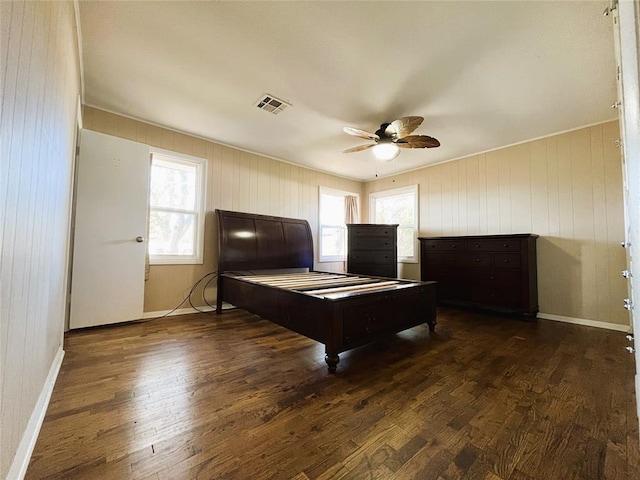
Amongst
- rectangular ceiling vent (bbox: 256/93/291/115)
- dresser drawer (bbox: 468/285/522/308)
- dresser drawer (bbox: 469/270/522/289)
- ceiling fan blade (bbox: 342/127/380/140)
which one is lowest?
dresser drawer (bbox: 468/285/522/308)

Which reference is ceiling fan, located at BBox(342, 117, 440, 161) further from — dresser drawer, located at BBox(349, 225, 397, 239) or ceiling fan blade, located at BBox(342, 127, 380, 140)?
dresser drawer, located at BBox(349, 225, 397, 239)

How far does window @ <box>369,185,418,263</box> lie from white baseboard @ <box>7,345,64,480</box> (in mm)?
4723

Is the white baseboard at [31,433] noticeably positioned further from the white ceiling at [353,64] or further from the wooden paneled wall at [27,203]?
the white ceiling at [353,64]

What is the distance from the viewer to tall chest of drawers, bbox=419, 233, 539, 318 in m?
3.28

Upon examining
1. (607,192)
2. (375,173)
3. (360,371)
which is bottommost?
(360,371)

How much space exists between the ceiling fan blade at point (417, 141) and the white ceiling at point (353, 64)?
322mm

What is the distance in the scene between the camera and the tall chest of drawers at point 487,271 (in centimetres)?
328

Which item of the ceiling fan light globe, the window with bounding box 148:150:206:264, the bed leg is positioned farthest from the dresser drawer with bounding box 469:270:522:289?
the window with bounding box 148:150:206:264

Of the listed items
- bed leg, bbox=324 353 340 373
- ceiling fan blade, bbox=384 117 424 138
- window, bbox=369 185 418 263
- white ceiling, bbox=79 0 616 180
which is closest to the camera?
white ceiling, bbox=79 0 616 180

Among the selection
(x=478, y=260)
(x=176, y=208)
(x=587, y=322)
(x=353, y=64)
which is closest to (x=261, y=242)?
(x=176, y=208)

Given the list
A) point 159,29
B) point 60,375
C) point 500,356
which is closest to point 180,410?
point 60,375

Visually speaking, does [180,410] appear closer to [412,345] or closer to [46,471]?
[46,471]

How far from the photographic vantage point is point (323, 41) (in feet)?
6.47

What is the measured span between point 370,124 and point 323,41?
4.50 ft
